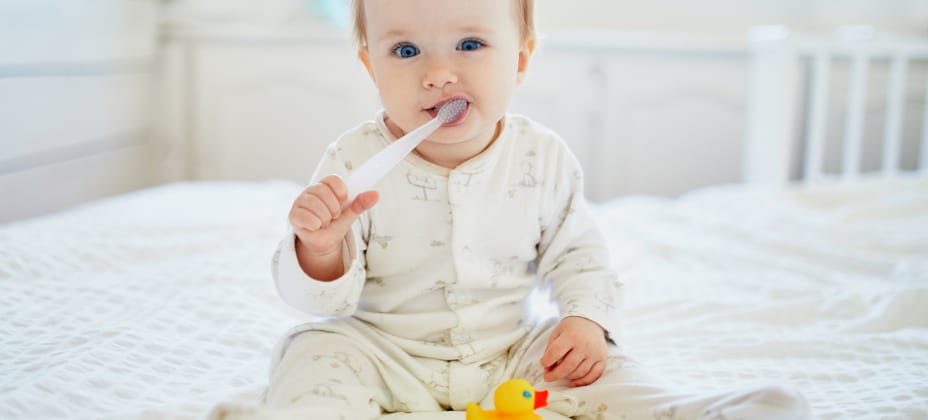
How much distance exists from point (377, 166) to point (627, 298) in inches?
23.2

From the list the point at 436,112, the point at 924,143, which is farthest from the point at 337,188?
the point at 924,143

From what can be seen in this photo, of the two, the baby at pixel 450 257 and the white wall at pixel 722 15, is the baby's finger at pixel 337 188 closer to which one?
the baby at pixel 450 257

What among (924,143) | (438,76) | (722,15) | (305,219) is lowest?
(924,143)

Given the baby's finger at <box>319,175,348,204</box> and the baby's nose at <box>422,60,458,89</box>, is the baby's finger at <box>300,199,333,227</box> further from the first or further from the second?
the baby's nose at <box>422,60,458,89</box>

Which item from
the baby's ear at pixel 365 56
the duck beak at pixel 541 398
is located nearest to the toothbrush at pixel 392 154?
the baby's ear at pixel 365 56

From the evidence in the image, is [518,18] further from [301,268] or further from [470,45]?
[301,268]

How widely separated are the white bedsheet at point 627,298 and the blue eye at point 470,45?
373 mm

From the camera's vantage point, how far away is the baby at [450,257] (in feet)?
2.37

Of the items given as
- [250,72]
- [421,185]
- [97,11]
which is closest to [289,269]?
[421,185]

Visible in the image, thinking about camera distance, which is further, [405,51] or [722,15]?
[722,15]

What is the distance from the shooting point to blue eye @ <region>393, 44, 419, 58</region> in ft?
2.50

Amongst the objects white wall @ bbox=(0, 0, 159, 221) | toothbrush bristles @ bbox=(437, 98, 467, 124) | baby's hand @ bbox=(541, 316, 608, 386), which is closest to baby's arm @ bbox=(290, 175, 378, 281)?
toothbrush bristles @ bbox=(437, 98, 467, 124)

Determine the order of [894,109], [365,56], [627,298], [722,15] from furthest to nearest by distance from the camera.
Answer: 1. [722,15]
2. [894,109]
3. [627,298]
4. [365,56]

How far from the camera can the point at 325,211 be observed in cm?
67
